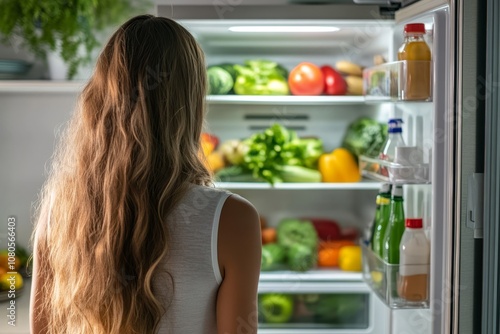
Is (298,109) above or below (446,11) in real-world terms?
below

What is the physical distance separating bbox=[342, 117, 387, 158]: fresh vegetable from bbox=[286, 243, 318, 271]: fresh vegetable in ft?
1.30

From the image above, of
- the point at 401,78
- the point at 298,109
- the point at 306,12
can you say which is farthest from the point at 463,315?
the point at 298,109

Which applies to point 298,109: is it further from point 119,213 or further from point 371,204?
point 119,213

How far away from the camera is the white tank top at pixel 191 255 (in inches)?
45.3

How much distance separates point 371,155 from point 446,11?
0.87m

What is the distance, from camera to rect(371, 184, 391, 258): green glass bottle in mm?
2084

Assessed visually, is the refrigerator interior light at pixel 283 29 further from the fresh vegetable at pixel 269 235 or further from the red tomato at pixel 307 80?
the fresh vegetable at pixel 269 235

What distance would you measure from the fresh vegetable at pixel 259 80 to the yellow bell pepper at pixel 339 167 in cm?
29

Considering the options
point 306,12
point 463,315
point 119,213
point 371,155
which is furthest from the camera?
point 371,155

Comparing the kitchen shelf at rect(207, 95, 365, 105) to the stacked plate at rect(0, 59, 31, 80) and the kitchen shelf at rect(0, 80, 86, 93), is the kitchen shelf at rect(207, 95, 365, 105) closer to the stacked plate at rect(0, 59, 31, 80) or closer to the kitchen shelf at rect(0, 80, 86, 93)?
the kitchen shelf at rect(0, 80, 86, 93)

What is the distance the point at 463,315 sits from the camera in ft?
5.22

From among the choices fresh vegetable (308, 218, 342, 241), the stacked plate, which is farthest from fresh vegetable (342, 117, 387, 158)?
the stacked plate

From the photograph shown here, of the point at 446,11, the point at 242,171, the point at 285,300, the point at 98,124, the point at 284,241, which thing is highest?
the point at 446,11

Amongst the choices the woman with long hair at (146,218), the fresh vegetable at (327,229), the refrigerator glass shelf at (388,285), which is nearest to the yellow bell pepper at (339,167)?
the fresh vegetable at (327,229)
